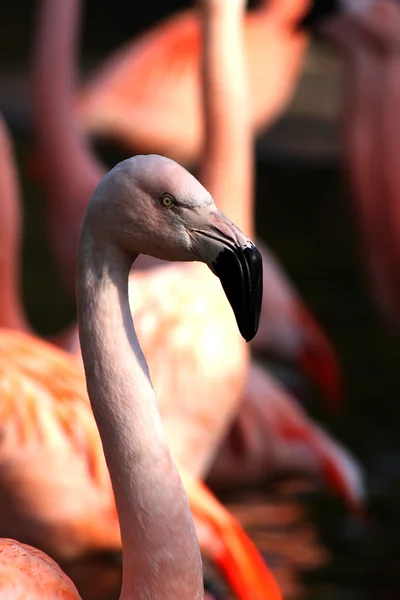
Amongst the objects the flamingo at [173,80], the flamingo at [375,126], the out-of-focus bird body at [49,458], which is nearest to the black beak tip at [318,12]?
the flamingo at [375,126]

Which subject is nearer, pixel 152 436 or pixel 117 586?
pixel 152 436

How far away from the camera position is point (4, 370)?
2.79m

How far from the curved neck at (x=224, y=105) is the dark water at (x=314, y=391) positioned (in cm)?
96

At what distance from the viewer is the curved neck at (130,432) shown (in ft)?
5.83

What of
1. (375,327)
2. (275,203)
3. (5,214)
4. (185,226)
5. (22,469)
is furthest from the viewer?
(275,203)

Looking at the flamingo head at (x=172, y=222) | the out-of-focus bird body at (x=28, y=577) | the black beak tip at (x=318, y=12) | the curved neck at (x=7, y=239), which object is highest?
the black beak tip at (x=318, y=12)

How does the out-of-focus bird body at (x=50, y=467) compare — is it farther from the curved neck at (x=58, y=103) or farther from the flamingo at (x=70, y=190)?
the curved neck at (x=58, y=103)

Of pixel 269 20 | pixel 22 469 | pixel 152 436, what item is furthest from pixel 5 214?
pixel 269 20

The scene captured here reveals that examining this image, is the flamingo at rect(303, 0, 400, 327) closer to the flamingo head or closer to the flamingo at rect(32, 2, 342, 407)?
the flamingo at rect(32, 2, 342, 407)

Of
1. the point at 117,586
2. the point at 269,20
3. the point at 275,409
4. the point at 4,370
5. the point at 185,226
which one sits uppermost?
the point at 269,20

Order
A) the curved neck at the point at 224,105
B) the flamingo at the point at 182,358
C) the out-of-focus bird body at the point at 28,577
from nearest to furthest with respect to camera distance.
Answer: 1. the out-of-focus bird body at the point at 28,577
2. the flamingo at the point at 182,358
3. the curved neck at the point at 224,105

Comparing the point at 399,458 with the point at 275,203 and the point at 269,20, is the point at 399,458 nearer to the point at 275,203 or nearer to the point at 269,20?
the point at 269,20

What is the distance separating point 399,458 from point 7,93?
820 cm

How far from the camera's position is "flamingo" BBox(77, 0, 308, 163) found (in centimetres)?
615
